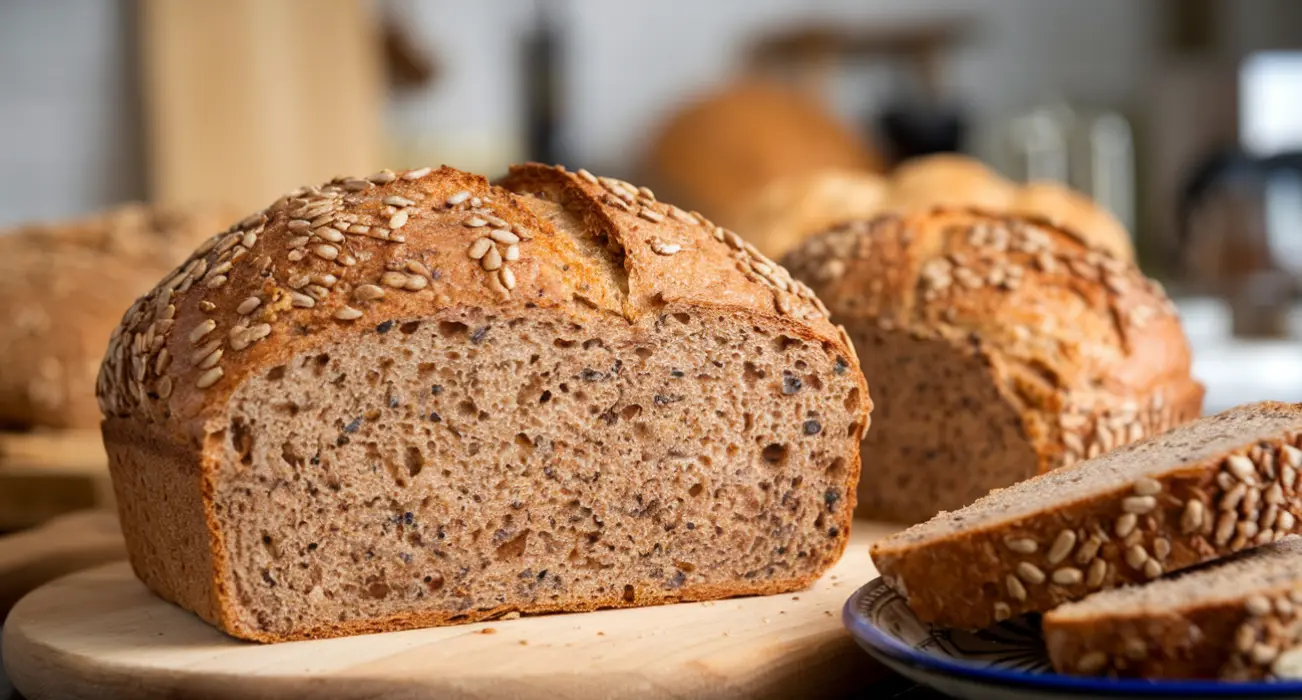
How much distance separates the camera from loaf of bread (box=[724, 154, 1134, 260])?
507 cm

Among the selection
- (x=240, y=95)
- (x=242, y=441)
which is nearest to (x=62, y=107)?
(x=240, y=95)

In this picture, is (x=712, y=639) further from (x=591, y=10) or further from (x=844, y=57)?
(x=844, y=57)

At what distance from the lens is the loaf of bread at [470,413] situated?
2189 millimetres

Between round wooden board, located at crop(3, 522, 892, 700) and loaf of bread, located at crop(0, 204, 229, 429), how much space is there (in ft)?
5.31

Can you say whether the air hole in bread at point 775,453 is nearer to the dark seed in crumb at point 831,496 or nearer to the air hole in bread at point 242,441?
the dark seed in crumb at point 831,496

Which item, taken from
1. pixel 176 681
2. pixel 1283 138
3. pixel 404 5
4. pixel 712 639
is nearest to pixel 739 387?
pixel 712 639

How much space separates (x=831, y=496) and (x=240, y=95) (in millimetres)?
4393

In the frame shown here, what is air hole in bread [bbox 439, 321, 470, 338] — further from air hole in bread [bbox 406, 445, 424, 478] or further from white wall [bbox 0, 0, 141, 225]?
white wall [bbox 0, 0, 141, 225]

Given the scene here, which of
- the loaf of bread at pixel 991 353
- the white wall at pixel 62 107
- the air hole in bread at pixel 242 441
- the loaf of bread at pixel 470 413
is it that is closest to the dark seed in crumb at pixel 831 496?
the loaf of bread at pixel 470 413

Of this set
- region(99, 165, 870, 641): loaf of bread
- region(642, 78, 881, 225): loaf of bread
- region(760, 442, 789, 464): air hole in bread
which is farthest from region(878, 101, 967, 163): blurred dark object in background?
region(760, 442, 789, 464): air hole in bread

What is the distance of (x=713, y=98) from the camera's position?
813 centimetres

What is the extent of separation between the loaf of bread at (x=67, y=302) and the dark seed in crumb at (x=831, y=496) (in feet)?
7.85

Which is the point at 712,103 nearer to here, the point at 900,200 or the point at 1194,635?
the point at 900,200

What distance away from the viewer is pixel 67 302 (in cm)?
404
